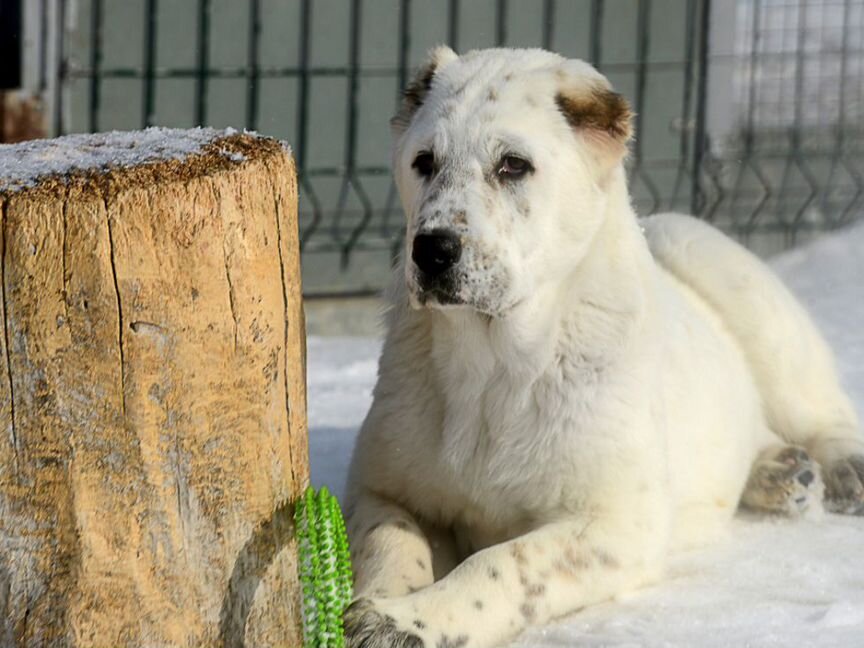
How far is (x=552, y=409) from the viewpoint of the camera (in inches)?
138

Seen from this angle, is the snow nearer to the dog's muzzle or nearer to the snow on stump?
the snow on stump

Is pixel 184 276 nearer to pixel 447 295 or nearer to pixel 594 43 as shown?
pixel 447 295

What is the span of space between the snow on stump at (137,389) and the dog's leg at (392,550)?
0.53 meters

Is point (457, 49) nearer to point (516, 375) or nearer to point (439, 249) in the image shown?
point (516, 375)

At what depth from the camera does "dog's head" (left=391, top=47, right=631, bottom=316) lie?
3240 millimetres

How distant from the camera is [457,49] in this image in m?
7.80

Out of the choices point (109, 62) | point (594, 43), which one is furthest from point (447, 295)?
point (594, 43)

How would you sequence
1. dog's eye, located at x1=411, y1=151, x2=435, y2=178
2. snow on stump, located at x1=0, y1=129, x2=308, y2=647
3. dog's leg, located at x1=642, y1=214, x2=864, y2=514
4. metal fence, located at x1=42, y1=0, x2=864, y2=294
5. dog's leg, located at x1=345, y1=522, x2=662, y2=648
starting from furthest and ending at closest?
metal fence, located at x1=42, y1=0, x2=864, y2=294, dog's leg, located at x1=642, y1=214, x2=864, y2=514, dog's eye, located at x1=411, y1=151, x2=435, y2=178, dog's leg, located at x1=345, y1=522, x2=662, y2=648, snow on stump, located at x1=0, y1=129, x2=308, y2=647

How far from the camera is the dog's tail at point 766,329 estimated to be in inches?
185

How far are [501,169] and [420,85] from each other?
411 mm

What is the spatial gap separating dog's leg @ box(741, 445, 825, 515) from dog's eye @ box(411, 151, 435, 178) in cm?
153

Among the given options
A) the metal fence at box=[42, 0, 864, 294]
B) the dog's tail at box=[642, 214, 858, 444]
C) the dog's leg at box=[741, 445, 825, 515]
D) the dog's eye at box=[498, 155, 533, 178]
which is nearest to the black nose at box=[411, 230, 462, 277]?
the dog's eye at box=[498, 155, 533, 178]

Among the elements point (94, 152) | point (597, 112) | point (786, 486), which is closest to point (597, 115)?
point (597, 112)

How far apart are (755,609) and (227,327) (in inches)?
55.9
